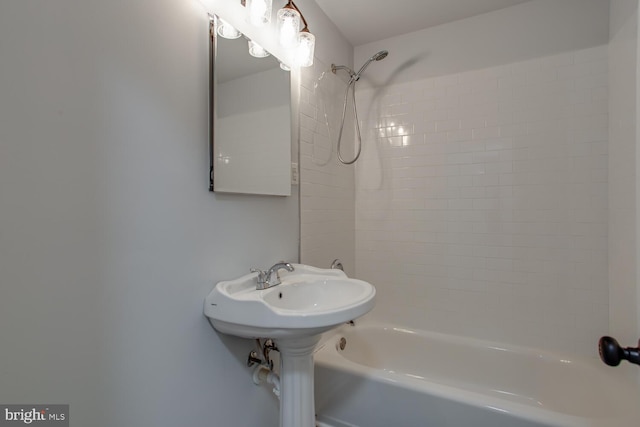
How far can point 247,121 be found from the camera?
4.06 ft

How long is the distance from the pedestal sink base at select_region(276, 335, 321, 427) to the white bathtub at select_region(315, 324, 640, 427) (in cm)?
35

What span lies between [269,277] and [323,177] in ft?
2.66

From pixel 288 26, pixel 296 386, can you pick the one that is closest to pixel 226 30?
pixel 288 26

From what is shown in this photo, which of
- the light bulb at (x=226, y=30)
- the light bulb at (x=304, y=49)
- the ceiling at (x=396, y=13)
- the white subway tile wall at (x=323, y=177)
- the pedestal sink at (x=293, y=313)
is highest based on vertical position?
the ceiling at (x=396, y=13)

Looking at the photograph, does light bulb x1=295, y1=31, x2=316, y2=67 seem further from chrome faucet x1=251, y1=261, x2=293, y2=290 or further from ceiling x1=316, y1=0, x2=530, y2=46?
chrome faucet x1=251, y1=261, x2=293, y2=290

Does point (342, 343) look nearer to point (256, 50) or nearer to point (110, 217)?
point (110, 217)

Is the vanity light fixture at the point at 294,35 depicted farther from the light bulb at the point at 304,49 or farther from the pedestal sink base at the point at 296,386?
the pedestal sink base at the point at 296,386

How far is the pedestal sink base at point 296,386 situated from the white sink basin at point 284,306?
0.60 feet

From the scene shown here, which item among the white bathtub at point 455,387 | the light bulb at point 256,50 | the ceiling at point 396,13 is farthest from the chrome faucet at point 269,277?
the ceiling at point 396,13

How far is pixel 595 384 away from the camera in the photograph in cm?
146

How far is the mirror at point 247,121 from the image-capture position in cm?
107

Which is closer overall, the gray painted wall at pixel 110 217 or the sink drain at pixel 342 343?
the gray painted wall at pixel 110 217

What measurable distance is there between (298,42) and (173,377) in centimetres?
144

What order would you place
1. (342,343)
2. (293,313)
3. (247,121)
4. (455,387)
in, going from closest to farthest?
(293,313) → (247,121) → (455,387) → (342,343)
